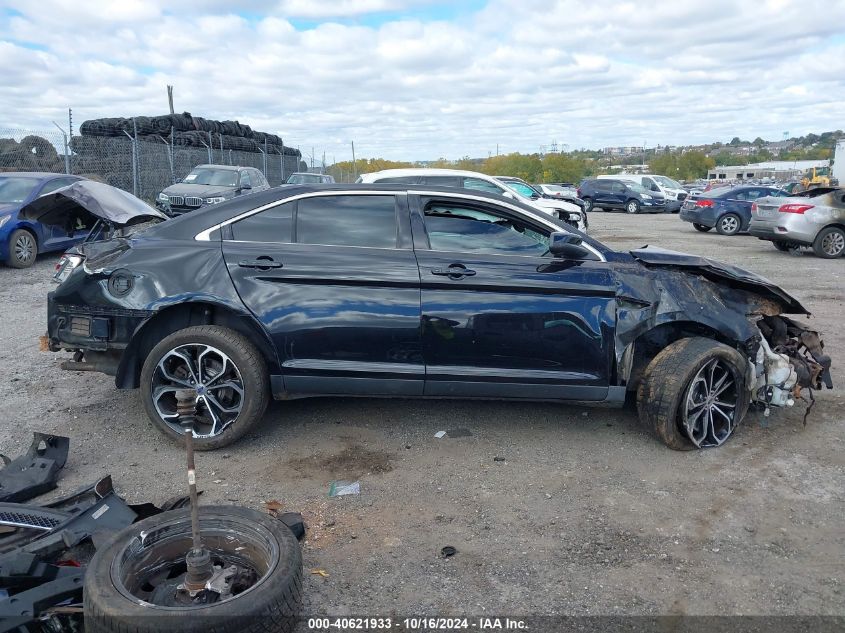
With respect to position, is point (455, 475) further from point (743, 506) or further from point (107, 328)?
point (107, 328)

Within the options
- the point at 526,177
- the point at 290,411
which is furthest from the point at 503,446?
the point at 526,177

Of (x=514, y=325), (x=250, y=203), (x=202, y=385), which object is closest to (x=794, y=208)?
(x=514, y=325)

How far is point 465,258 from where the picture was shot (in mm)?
4531

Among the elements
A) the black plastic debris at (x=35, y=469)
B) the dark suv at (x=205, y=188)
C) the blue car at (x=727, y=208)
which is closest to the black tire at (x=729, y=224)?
the blue car at (x=727, y=208)

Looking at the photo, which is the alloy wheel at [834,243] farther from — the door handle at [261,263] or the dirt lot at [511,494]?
the door handle at [261,263]

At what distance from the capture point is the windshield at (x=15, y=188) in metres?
11.1

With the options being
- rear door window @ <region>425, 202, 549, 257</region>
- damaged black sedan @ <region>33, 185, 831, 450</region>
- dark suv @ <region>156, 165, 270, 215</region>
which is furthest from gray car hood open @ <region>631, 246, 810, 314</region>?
dark suv @ <region>156, 165, 270, 215</region>

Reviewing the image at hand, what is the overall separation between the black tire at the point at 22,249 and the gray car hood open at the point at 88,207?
196 inches

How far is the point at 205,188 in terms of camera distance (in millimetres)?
17484

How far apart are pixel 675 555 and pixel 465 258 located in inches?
83.3

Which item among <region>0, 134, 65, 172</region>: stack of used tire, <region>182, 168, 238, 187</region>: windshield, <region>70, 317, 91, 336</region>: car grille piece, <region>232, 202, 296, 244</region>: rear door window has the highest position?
<region>0, 134, 65, 172</region>: stack of used tire

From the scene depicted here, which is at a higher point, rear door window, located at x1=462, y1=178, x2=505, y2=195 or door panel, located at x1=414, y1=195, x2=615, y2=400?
rear door window, located at x1=462, y1=178, x2=505, y2=195

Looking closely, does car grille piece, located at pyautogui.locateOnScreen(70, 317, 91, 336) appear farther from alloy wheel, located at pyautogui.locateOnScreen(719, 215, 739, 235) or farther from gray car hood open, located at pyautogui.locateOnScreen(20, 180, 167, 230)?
alloy wheel, located at pyautogui.locateOnScreen(719, 215, 739, 235)

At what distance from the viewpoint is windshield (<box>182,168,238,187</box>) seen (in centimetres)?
1803
